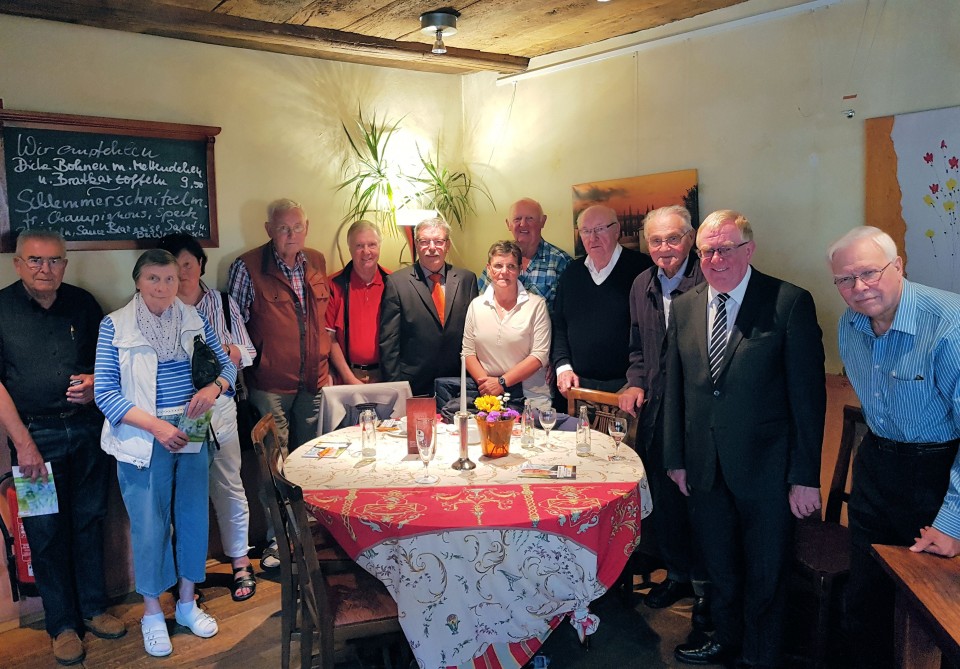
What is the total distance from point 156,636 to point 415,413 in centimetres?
156

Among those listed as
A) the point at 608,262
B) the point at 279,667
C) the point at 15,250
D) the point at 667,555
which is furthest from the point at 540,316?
the point at 15,250

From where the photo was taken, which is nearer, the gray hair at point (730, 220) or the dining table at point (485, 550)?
the dining table at point (485, 550)

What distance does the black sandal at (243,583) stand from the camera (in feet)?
11.7

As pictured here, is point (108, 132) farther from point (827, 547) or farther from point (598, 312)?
point (827, 547)

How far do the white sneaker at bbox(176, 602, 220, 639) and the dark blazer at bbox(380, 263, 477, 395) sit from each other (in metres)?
1.51

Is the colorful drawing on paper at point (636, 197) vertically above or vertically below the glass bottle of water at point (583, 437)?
above

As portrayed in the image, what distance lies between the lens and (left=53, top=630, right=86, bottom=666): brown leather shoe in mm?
3082

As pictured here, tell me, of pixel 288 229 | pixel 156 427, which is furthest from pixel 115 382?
pixel 288 229

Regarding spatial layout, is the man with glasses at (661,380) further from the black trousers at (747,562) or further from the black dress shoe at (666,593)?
the black trousers at (747,562)

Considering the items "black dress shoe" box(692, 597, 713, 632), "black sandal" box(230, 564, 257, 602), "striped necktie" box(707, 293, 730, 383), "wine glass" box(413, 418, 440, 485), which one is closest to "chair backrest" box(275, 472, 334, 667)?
"wine glass" box(413, 418, 440, 485)

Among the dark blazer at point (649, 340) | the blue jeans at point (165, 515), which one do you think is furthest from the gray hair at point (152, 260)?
the dark blazer at point (649, 340)

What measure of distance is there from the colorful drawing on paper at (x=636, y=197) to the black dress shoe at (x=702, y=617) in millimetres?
1888

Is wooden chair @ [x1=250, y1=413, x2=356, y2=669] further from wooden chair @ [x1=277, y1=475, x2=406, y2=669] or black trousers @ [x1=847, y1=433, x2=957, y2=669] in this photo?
black trousers @ [x1=847, y1=433, x2=957, y2=669]

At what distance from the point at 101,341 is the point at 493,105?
306 centimetres
